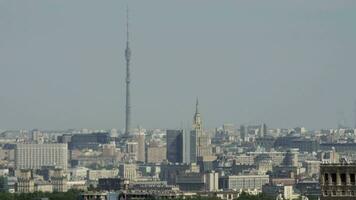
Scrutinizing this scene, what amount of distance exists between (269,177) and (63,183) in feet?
79.7

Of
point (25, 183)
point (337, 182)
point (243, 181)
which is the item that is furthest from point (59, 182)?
point (337, 182)

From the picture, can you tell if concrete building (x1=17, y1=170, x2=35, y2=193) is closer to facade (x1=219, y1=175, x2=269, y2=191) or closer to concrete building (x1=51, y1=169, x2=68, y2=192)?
concrete building (x1=51, y1=169, x2=68, y2=192)

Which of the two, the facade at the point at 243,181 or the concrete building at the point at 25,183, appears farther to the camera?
the facade at the point at 243,181

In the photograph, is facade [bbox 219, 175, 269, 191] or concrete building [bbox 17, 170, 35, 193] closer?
concrete building [bbox 17, 170, 35, 193]

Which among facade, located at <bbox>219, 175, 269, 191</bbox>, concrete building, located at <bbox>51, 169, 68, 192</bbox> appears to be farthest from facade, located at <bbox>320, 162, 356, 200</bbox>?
facade, located at <bbox>219, 175, 269, 191</bbox>

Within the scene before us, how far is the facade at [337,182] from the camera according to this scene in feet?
151

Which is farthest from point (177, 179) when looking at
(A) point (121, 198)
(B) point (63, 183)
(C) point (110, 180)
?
(A) point (121, 198)

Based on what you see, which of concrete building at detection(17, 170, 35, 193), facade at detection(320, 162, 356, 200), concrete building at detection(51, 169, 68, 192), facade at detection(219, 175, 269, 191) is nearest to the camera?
facade at detection(320, 162, 356, 200)

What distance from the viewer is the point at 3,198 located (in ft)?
396

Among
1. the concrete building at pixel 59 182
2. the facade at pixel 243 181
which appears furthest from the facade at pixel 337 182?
the facade at pixel 243 181

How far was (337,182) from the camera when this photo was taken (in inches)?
1821

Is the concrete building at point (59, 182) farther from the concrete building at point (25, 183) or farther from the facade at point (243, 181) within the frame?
the facade at point (243, 181)

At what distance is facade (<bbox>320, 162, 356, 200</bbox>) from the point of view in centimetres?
4616

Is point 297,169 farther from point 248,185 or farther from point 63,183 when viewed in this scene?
point 63,183
